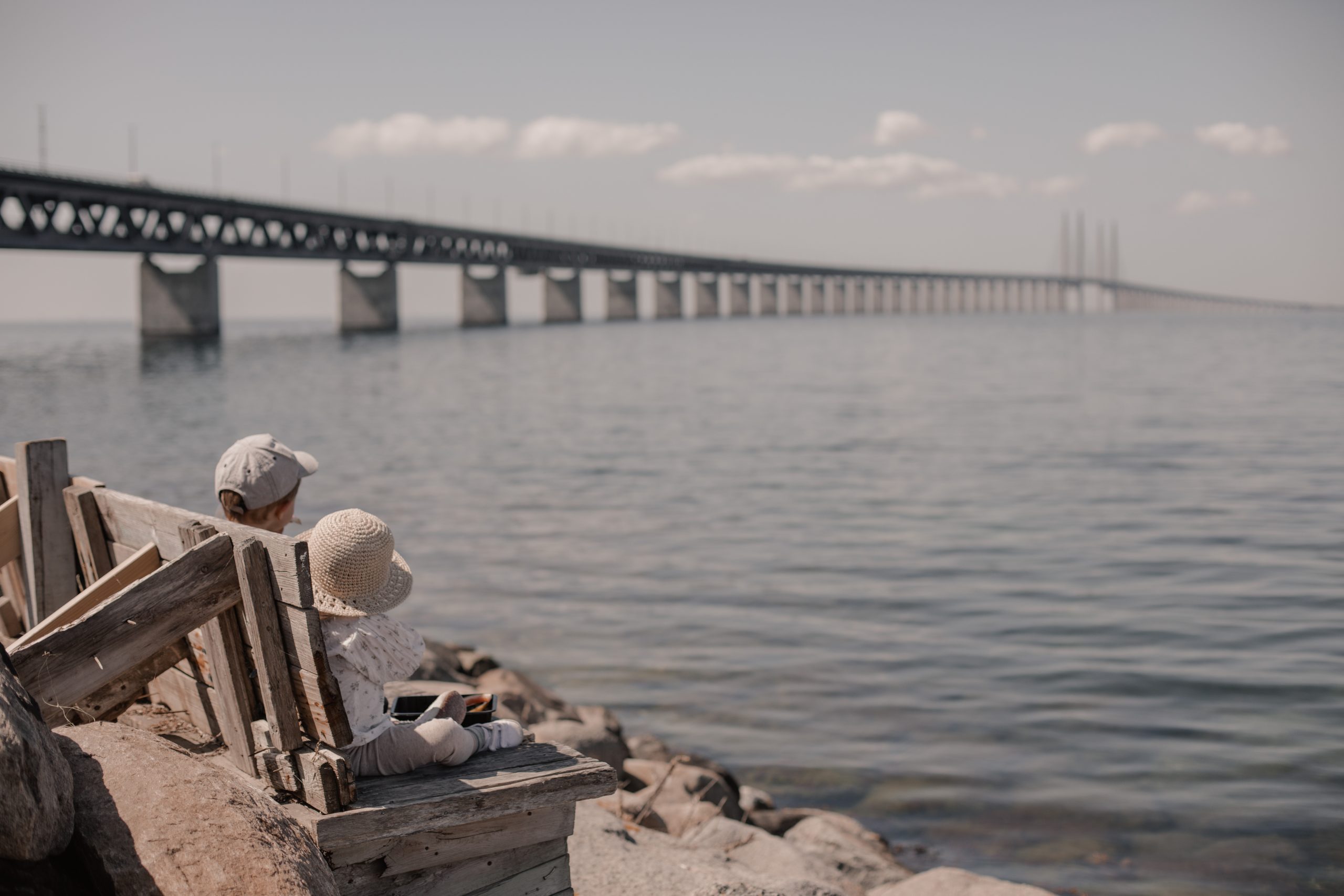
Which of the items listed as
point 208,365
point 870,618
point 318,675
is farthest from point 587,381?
point 318,675

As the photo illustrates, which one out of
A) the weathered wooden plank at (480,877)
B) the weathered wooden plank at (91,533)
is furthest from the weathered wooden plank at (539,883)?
the weathered wooden plank at (91,533)

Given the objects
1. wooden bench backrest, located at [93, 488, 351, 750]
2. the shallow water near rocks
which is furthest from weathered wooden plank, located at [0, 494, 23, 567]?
the shallow water near rocks

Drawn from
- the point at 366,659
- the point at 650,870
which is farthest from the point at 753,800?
the point at 366,659

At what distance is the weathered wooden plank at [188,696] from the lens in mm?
4812

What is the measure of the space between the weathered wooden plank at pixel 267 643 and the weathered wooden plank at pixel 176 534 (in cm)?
3

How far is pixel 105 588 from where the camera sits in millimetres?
4891

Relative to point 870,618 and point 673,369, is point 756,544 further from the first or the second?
point 673,369

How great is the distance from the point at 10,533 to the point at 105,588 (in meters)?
1.76

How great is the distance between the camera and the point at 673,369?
63.9 m

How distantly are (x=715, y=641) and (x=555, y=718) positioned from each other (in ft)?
10.1

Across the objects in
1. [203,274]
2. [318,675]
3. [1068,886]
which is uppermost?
[203,274]

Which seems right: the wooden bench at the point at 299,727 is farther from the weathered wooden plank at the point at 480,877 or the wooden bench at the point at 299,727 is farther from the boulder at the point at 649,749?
the boulder at the point at 649,749

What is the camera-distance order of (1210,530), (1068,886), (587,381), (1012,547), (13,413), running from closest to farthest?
(1068,886)
(1012,547)
(1210,530)
(13,413)
(587,381)

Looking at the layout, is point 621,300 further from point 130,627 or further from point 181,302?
point 130,627
